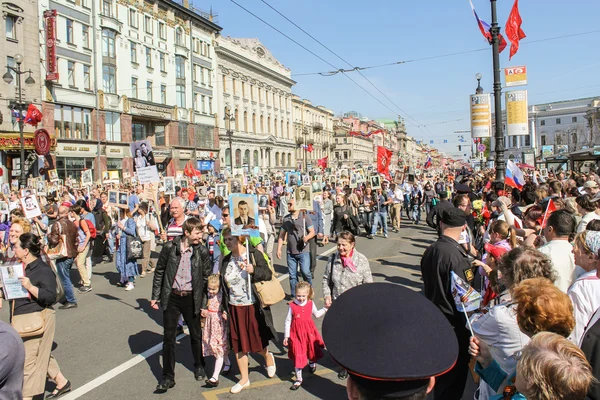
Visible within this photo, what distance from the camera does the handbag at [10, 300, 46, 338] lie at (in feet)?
Result: 15.1

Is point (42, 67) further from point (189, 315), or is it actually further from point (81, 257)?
point (189, 315)

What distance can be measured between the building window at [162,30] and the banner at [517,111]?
39.0 meters

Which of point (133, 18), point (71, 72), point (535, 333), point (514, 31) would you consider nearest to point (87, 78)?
point (71, 72)

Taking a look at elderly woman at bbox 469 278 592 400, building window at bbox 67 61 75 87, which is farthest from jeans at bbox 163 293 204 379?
building window at bbox 67 61 75 87

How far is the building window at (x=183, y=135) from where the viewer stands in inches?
1913

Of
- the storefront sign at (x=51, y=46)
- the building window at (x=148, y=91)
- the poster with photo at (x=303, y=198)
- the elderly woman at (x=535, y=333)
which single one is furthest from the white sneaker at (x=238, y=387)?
the building window at (x=148, y=91)

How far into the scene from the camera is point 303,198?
9.04m

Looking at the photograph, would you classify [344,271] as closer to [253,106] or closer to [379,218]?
[379,218]

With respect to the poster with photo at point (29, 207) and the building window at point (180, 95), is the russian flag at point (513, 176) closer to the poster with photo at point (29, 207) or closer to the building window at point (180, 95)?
the poster with photo at point (29, 207)

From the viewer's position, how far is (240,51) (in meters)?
61.5

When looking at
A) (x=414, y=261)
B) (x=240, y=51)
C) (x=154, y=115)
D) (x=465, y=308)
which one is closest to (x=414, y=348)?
(x=465, y=308)

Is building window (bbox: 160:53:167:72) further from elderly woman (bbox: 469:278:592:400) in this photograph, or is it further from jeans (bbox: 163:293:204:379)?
elderly woman (bbox: 469:278:592:400)

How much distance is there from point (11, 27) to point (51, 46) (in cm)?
249

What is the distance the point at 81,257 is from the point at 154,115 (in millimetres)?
36507
